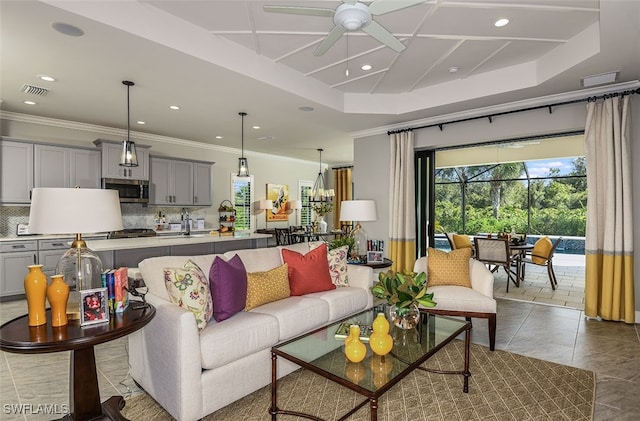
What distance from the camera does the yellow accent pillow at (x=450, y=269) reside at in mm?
3504

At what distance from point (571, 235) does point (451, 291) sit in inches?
283

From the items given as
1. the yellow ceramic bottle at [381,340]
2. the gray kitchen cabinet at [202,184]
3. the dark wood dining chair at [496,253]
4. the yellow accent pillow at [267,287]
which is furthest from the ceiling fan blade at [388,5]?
the gray kitchen cabinet at [202,184]

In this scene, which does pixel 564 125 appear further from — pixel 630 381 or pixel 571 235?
pixel 571 235

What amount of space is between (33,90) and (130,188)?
2.16 m

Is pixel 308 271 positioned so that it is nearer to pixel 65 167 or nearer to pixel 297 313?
pixel 297 313

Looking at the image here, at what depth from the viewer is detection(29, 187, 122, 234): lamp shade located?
5.69 feet

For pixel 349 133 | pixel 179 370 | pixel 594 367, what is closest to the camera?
pixel 179 370

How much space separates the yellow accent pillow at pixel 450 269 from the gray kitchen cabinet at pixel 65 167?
209 inches

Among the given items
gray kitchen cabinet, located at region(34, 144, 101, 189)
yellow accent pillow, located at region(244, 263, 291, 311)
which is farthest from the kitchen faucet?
A: yellow accent pillow, located at region(244, 263, 291, 311)

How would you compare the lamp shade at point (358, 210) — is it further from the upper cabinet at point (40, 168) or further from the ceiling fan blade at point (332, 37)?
the upper cabinet at point (40, 168)

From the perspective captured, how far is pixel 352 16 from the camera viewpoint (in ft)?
6.91

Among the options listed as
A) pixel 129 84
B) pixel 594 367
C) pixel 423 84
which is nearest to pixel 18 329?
pixel 129 84

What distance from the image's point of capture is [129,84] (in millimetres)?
3799

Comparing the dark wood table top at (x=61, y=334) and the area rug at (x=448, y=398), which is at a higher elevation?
the dark wood table top at (x=61, y=334)
